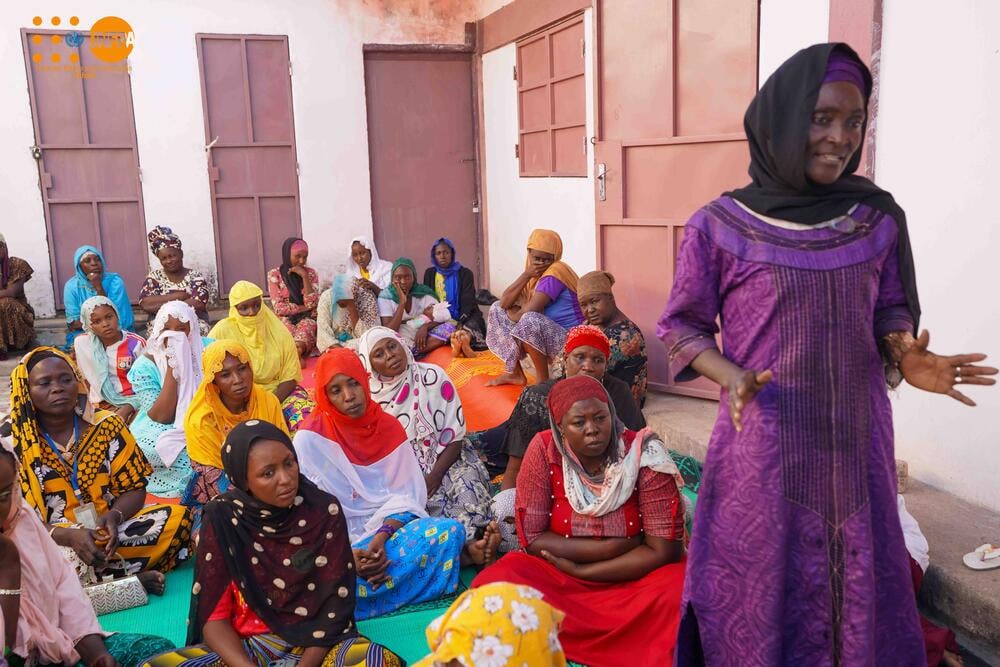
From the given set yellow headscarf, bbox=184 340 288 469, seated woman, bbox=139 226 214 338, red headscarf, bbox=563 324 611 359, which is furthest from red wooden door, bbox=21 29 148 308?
red headscarf, bbox=563 324 611 359

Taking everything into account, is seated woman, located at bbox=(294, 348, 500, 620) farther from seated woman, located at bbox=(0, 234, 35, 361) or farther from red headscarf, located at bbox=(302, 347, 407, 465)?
seated woman, located at bbox=(0, 234, 35, 361)

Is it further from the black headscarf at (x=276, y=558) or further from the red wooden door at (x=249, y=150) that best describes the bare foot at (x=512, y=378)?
the red wooden door at (x=249, y=150)

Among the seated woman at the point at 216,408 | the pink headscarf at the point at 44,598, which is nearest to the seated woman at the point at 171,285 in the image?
the seated woman at the point at 216,408

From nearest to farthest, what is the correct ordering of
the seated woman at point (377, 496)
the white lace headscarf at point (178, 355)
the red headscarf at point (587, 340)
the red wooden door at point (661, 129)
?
the seated woman at point (377, 496) → the red headscarf at point (587, 340) → the red wooden door at point (661, 129) → the white lace headscarf at point (178, 355)

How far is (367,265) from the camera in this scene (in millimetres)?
7586

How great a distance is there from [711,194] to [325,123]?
4.85 meters

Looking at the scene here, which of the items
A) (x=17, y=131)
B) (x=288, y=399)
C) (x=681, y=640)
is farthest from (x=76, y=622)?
(x=17, y=131)

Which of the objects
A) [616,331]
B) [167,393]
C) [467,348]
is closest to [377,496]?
[167,393]

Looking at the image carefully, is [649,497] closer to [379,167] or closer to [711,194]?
[711,194]

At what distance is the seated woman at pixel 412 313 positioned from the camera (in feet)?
22.7

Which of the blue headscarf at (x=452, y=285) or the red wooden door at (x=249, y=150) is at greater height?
the red wooden door at (x=249, y=150)

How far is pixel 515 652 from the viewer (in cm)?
167

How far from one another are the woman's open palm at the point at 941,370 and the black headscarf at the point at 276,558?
161cm

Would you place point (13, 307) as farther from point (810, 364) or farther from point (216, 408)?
point (810, 364)
